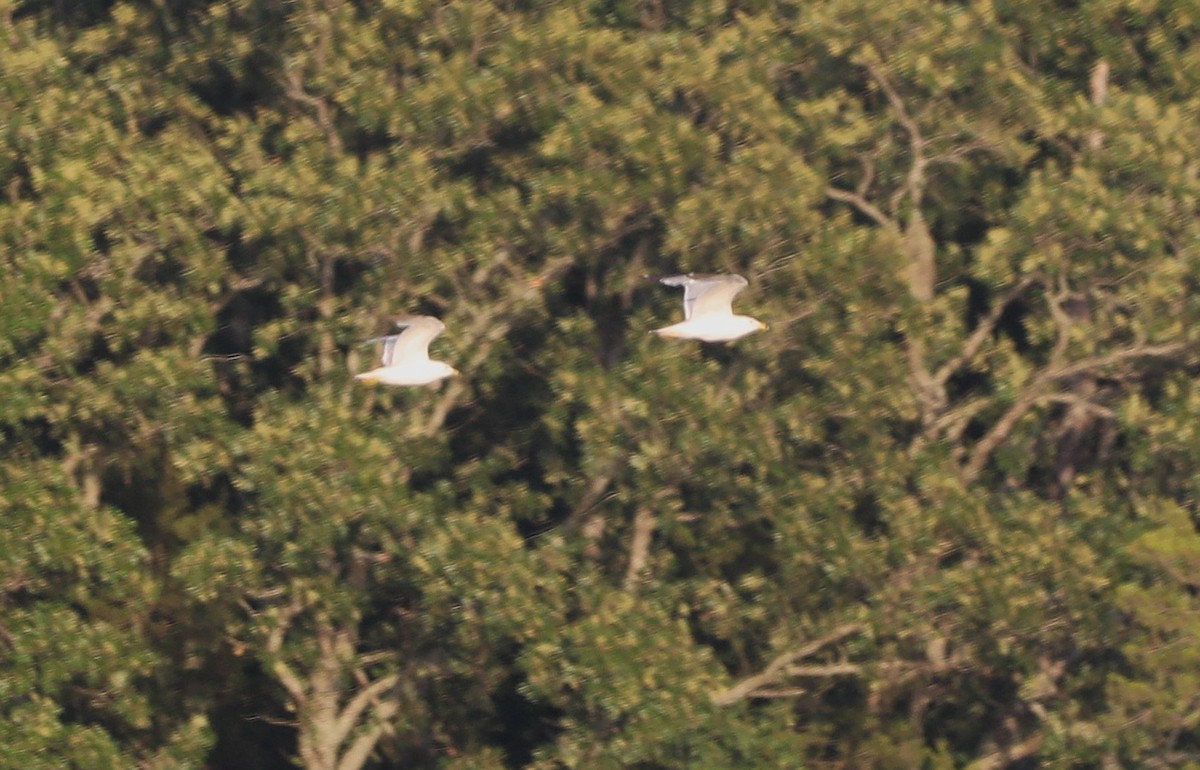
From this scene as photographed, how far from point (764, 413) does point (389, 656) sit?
4.27m

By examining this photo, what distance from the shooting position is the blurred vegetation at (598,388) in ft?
77.2

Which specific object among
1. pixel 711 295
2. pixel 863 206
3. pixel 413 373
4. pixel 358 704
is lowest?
pixel 358 704

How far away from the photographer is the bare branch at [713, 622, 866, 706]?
2453 centimetres

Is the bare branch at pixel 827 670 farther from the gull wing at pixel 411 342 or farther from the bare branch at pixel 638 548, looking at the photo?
the gull wing at pixel 411 342

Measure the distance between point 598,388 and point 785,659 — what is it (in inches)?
125

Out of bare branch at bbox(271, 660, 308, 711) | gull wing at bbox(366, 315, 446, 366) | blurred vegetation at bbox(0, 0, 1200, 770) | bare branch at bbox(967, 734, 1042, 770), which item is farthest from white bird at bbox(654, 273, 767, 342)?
bare branch at bbox(967, 734, 1042, 770)

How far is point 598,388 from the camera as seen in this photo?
24.0 meters

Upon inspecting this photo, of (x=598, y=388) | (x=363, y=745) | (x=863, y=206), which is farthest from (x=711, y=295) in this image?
(x=363, y=745)

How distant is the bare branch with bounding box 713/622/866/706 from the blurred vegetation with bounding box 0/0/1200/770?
0.06 meters

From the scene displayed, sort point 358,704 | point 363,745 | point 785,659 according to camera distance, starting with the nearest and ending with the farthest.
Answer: point 785,659, point 363,745, point 358,704

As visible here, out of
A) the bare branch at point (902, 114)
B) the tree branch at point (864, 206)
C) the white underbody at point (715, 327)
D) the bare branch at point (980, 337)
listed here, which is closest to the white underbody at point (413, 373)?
the white underbody at point (715, 327)

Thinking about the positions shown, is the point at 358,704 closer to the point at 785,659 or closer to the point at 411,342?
the point at 785,659

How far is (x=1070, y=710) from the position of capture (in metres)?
24.9

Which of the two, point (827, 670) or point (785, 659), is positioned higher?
point (785, 659)
